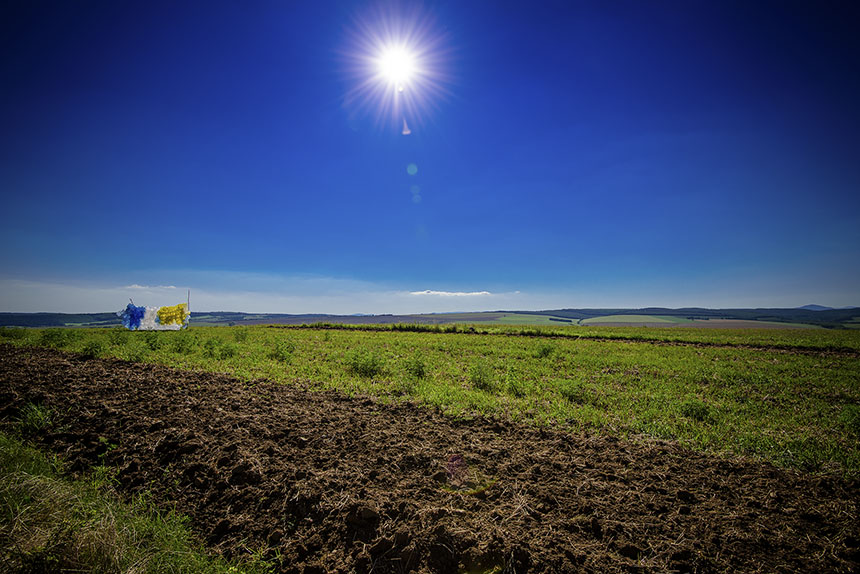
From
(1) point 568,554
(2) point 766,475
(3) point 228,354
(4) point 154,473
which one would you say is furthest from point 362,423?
(3) point 228,354

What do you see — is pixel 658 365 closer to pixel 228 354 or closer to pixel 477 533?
pixel 477 533

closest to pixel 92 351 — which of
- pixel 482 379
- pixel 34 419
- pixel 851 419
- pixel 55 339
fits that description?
pixel 55 339

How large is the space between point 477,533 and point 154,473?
3.91m

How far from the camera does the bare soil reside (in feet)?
9.04

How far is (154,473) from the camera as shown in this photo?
3.92 metres

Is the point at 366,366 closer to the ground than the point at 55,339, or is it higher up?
closer to the ground

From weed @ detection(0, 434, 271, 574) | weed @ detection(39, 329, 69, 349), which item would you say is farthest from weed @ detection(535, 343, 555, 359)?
weed @ detection(39, 329, 69, 349)

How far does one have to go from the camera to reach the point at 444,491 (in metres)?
3.53

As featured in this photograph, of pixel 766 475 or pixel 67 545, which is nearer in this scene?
pixel 67 545

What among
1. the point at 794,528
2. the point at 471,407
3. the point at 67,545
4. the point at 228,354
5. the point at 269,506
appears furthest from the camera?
the point at 228,354

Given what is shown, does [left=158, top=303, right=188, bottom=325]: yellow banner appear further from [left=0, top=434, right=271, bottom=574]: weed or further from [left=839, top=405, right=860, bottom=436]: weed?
[left=839, top=405, right=860, bottom=436]: weed

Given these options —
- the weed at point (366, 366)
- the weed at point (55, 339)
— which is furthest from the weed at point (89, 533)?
the weed at point (55, 339)

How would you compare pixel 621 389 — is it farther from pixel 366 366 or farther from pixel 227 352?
pixel 227 352

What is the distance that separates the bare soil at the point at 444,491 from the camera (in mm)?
2754
